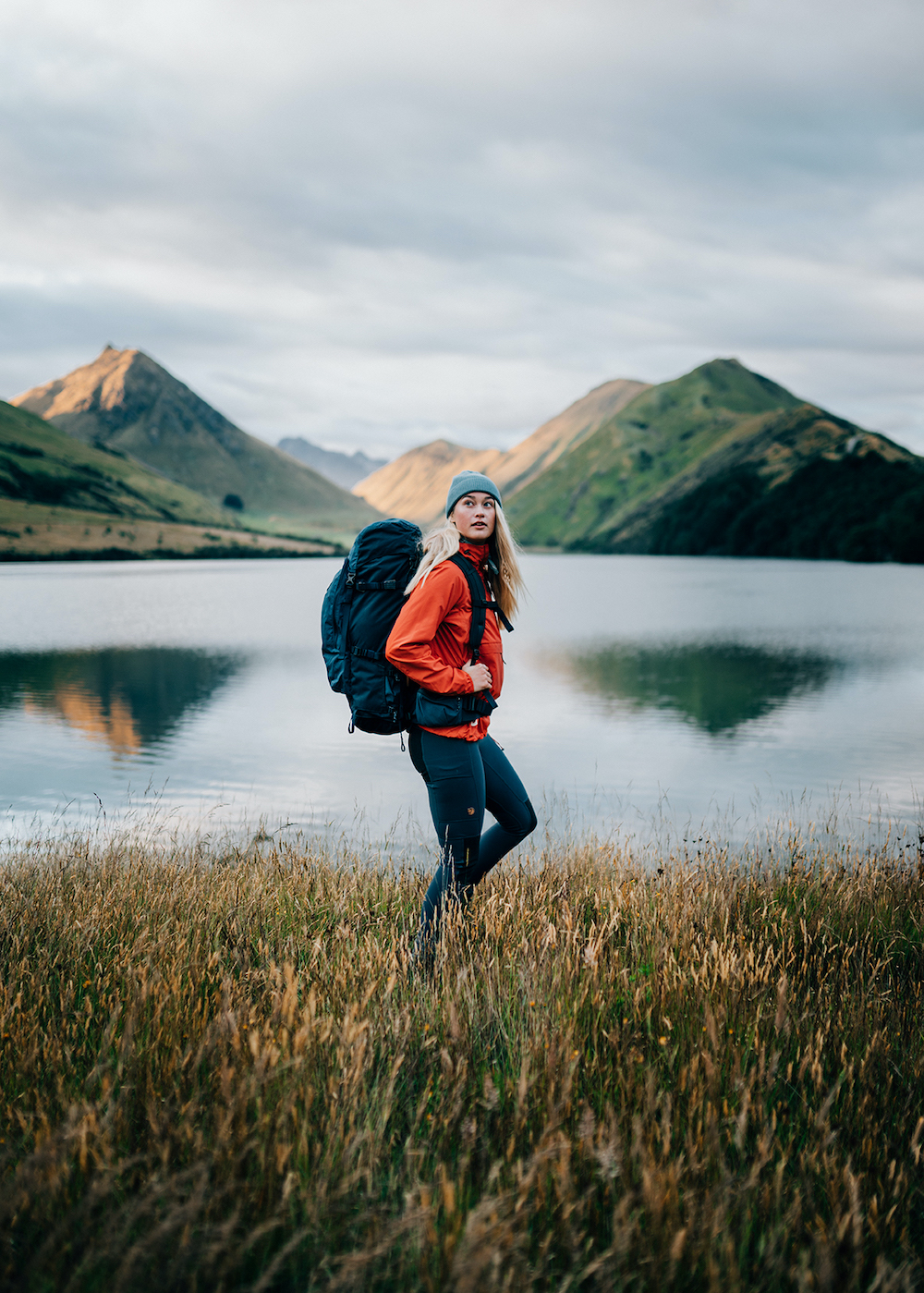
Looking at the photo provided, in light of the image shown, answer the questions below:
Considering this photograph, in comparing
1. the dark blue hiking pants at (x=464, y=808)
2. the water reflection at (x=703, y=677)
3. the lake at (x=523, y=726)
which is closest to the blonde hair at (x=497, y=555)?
the dark blue hiking pants at (x=464, y=808)

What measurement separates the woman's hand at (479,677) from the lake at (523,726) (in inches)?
187

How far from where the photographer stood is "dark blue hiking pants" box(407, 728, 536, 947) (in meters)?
3.92

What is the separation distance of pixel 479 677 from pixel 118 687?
1906cm

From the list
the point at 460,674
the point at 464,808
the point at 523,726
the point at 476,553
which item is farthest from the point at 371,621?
the point at 523,726

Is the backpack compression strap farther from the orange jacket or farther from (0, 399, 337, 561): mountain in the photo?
(0, 399, 337, 561): mountain

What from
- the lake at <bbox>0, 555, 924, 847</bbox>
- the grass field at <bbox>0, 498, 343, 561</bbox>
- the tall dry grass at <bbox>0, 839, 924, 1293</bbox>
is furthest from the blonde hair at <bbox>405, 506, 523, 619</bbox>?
the grass field at <bbox>0, 498, 343, 561</bbox>

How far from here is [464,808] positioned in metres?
3.91

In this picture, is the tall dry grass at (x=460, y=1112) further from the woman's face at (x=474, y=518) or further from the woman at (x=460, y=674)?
the woman's face at (x=474, y=518)

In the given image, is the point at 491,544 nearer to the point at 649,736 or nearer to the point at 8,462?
the point at 649,736

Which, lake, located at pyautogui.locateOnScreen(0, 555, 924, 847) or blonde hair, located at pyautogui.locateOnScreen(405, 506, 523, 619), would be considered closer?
blonde hair, located at pyautogui.locateOnScreen(405, 506, 523, 619)

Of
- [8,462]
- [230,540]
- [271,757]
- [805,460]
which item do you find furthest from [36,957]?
[8,462]

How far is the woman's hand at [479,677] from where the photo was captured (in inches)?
151

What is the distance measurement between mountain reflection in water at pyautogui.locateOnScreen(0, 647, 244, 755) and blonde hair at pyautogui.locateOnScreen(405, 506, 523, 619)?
451 inches

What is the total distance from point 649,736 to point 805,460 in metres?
188
